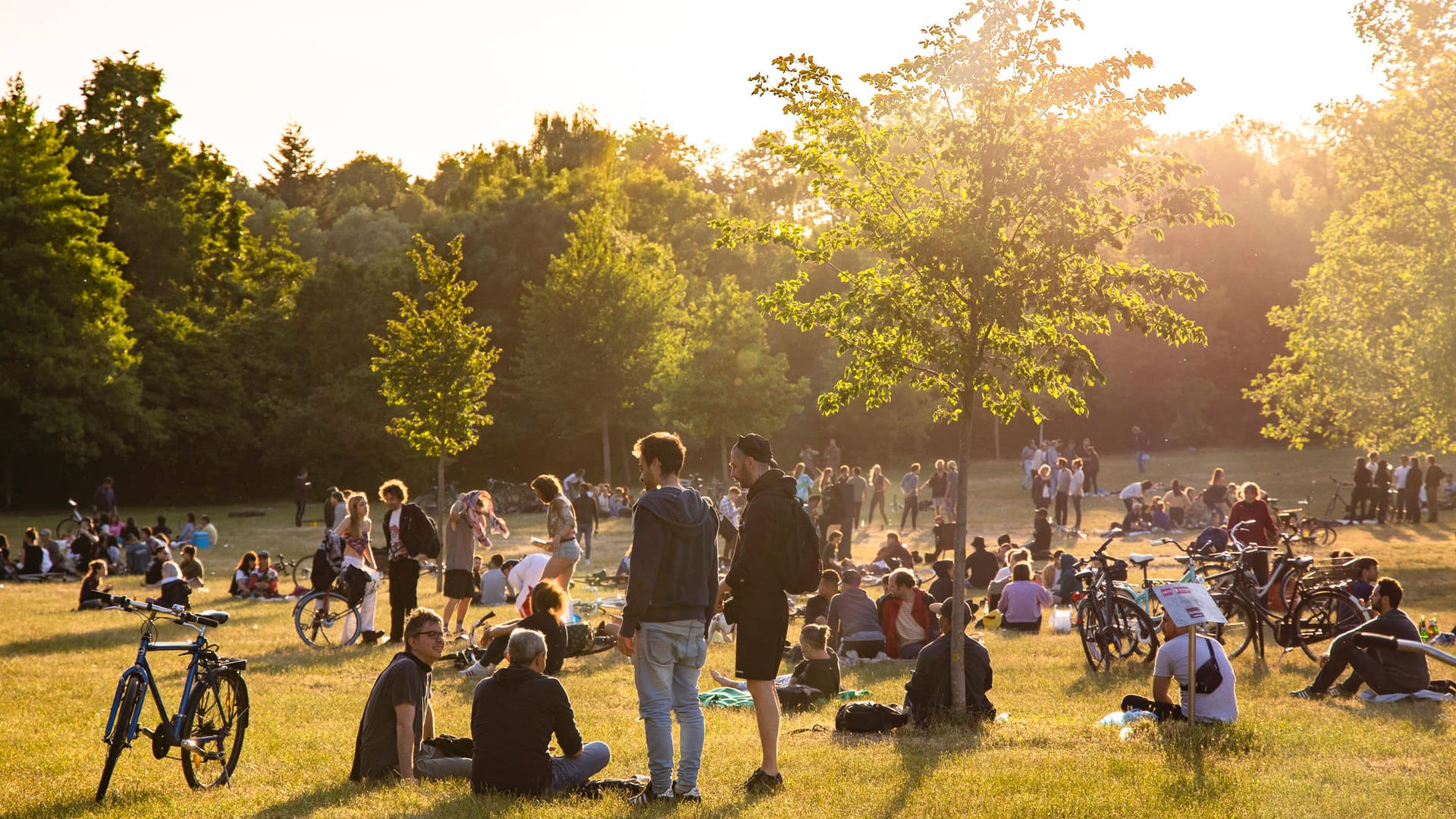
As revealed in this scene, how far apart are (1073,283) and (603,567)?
54.0 ft

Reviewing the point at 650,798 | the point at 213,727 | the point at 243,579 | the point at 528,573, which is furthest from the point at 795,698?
the point at 243,579

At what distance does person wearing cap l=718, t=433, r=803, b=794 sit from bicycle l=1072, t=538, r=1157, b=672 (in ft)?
21.1

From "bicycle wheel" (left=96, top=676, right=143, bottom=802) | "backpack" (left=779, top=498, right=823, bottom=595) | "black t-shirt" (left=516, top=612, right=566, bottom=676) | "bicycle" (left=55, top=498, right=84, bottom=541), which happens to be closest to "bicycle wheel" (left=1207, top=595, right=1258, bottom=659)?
"black t-shirt" (left=516, top=612, right=566, bottom=676)

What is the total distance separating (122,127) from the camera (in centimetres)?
4712

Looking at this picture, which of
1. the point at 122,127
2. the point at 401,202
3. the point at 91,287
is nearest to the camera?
the point at 91,287

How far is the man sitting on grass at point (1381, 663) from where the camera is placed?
10297mm

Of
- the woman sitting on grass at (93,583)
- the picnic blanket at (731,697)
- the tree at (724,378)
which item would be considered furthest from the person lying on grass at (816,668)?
the tree at (724,378)

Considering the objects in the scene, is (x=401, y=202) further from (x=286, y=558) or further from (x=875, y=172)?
(x=875, y=172)

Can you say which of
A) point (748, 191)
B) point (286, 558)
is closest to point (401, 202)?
point (748, 191)

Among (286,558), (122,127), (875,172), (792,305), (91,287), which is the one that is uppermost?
(122,127)

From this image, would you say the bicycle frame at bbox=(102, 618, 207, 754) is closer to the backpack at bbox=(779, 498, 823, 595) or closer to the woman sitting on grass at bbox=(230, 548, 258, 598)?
the backpack at bbox=(779, 498, 823, 595)

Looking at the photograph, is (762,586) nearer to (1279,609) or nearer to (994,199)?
(994,199)

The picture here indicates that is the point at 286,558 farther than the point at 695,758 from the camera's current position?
Yes

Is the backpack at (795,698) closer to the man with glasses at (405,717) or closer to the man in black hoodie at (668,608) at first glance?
the man with glasses at (405,717)
